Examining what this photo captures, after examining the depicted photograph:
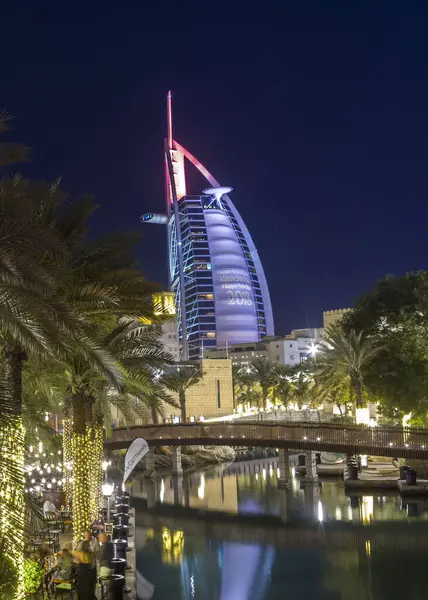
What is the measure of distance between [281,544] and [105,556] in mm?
11647

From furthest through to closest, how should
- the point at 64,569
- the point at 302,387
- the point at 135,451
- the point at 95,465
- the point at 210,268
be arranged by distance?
the point at 210,268, the point at 302,387, the point at 95,465, the point at 135,451, the point at 64,569

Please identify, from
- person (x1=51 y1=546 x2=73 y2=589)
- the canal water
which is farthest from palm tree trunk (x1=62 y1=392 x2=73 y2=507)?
person (x1=51 y1=546 x2=73 y2=589)

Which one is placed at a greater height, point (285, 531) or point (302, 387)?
point (302, 387)

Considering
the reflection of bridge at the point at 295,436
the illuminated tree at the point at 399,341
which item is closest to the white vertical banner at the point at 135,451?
the reflection of bridge at the point at 295,436

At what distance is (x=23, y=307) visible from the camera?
27.4ft

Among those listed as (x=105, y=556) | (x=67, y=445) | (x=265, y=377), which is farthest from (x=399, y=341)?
(x=265, y=377)

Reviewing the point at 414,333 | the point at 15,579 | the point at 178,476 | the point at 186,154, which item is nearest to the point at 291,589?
the point at 15,579

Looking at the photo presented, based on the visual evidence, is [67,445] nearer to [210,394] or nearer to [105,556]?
[105,556]

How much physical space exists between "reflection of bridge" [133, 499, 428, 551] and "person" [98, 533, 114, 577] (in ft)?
35.7

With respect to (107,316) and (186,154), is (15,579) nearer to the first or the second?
(107,316)

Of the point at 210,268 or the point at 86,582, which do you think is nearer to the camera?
the point at 86,582

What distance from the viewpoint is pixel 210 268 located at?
171 meters

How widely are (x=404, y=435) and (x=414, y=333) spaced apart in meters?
9.16

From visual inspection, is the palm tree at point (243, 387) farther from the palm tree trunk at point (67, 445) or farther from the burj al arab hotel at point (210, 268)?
the burj al arab hotel at point (210, 268)
